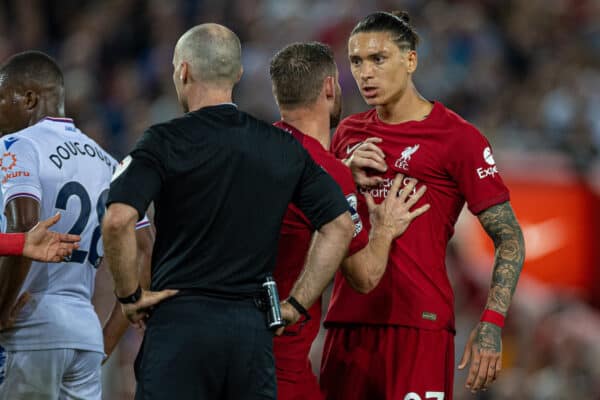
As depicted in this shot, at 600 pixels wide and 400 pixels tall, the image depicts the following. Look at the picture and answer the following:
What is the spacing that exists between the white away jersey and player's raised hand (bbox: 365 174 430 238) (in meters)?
1.40

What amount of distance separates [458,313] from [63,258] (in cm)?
569

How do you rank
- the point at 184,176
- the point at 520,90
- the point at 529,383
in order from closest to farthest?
the point at 184,176, the point at 529,383, the point at 520,90

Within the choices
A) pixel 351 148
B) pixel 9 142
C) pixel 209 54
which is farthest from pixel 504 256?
pixel 9 142

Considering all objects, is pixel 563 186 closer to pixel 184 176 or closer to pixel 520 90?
pixel 520 90

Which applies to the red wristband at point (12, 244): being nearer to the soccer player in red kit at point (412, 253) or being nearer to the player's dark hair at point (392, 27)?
the soccer player in red kit at point (412, 253)

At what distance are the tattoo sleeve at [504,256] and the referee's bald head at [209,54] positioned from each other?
1.62 metres

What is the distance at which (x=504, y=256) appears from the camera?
565cm

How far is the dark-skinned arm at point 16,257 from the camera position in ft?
17.4

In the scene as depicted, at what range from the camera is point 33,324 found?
5.57 metres

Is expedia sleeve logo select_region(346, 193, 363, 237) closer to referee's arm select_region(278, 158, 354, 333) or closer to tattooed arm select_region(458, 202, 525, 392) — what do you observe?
referee's arm select_region(278, 158, 354, 333)

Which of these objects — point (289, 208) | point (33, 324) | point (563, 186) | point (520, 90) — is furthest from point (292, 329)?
point (520, 90)

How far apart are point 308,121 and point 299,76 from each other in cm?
22

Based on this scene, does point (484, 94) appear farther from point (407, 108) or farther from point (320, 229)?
point (320, 229)

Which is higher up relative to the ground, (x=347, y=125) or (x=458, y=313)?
(x=347, y=125)
